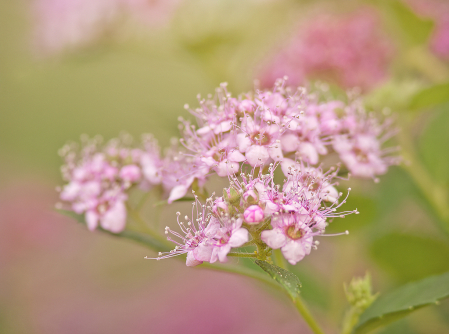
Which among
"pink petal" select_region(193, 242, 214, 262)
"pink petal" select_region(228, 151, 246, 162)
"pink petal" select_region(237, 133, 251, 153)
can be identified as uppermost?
"pink petal" select_region(237, 133, 251, 153)

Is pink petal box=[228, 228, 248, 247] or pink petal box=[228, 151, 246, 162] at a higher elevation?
pink petal box=[228, 151, 246, 162]

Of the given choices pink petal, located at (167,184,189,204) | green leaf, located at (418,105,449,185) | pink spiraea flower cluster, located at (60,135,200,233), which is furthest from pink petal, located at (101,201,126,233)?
green leaf, located at (418,105,449,185)

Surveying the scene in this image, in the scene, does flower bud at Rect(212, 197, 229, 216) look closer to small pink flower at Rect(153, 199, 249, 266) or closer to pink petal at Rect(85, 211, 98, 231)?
small pink flower at Rect(153, 199, 249, 266)

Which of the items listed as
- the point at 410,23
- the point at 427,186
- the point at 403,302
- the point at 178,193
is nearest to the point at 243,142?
the point at 178,193

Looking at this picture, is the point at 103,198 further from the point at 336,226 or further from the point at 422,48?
the point at 422,48

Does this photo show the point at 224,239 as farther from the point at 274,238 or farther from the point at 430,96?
the point at 430,96

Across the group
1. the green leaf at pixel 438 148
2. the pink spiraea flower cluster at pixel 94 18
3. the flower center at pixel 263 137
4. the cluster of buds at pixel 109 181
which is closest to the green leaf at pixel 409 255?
the green leaf at pixel 438 148
